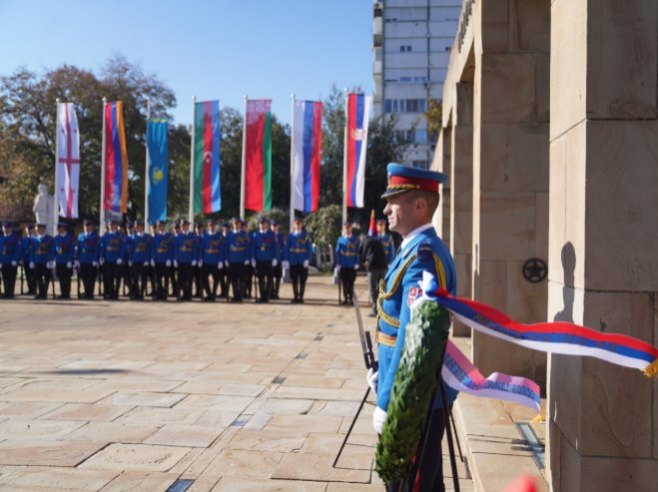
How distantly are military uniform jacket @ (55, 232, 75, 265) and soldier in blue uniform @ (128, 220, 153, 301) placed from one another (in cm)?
164

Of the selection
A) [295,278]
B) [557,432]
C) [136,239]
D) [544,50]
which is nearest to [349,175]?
[295,278]

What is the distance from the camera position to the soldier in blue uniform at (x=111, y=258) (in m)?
17.2

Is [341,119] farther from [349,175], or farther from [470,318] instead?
[470,318]

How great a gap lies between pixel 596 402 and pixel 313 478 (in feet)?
6.70

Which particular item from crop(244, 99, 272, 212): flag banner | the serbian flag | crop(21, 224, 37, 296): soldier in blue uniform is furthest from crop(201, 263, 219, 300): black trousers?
crop(21, 224, 37, 296): soldier in blue uniform

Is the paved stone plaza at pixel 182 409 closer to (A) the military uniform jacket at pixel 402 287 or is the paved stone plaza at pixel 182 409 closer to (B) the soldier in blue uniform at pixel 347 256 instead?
(A) the military uniform jacket at pixel 402 287

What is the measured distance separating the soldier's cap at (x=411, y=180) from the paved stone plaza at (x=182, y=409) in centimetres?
201

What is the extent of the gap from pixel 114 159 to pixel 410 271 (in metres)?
19.1

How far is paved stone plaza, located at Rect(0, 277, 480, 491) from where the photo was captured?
454 centimetres

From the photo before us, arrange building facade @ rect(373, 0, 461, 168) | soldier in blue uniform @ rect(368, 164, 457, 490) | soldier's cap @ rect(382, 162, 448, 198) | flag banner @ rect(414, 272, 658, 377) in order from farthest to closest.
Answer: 1. building facade @ rect(373, 0, 461, 168)
2. soldier's cap @ rect(382, 162, 448, 198)
3. soldier in blue uniform @ rect(368, 164, 457, 490)
4. flag banner @ rect(414, 272, 658, 377)

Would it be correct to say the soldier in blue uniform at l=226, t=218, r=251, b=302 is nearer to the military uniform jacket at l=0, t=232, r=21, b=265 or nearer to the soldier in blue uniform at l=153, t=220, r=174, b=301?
the soldier in blue uniform at l=153, t=220, r=174, b=301

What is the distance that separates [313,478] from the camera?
4457 millimetres

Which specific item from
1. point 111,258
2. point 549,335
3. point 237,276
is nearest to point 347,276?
point 237,276

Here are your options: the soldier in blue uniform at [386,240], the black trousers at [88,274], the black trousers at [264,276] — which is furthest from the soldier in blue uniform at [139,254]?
the soldier in blue uniform at [386,240]
